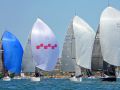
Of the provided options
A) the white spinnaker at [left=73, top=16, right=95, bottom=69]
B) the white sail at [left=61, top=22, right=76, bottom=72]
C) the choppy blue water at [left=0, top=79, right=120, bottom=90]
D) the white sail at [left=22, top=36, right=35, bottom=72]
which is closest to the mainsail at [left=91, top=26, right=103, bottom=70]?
the white spinnaker at [left=73, top=16, right=95, bottom=69]

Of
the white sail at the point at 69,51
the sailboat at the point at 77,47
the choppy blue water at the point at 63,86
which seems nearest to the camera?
the choppy blue water at the point at 63,86

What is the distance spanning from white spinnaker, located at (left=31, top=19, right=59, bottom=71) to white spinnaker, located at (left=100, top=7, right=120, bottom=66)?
551 inches

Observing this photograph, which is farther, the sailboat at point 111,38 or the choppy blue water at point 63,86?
the sailboat at point 111,38

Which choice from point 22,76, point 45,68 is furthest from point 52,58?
point 22,76

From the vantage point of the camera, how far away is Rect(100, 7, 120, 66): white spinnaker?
4252 inches

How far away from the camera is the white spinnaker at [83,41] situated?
4702 inches

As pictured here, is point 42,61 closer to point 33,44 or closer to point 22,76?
point 33,44

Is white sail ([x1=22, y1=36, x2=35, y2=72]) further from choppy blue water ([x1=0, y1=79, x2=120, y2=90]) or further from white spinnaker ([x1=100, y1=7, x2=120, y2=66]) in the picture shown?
choppy blue water ([x1=0, y1=79, x2=120, y2=90])

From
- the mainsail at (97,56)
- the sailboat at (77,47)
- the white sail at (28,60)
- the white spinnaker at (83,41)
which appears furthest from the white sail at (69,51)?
the white sail at (28,60)

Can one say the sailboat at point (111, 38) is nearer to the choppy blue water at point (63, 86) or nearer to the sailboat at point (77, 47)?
the choppy blue water at point (63, 86)

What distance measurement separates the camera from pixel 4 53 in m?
137

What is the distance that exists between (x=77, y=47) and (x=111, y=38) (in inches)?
503

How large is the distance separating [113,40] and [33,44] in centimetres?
1828

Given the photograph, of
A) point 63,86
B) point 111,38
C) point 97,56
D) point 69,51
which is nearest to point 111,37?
point 111,38
